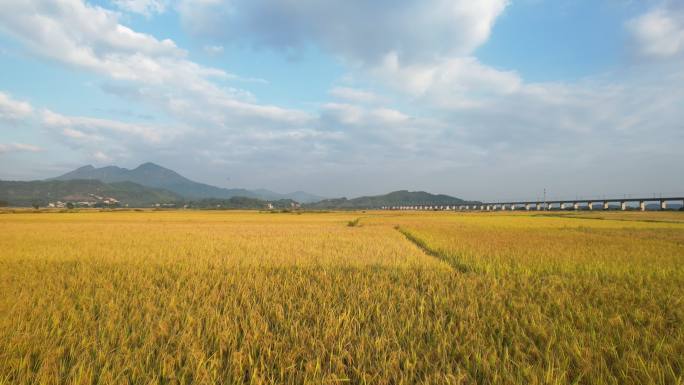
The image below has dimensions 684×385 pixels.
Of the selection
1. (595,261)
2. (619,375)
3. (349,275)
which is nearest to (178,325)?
(349,275)

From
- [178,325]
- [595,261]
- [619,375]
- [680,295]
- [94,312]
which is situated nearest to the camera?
[619,375]

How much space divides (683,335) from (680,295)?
2.38 metres

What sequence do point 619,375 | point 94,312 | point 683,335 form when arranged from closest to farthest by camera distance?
point 619,375
point 683,335
point 94,312

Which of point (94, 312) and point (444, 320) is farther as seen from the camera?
point (94, 312)

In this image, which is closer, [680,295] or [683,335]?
[683,335]

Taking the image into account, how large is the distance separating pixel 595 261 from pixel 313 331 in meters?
7.74

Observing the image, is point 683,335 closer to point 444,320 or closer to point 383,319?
point 444,320

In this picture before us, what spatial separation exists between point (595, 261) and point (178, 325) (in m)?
8.85

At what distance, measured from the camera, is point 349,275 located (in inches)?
236

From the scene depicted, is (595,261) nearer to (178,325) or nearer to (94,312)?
(178,325)

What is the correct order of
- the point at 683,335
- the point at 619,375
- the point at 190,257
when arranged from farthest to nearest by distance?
the point at 190,257, the point at 683,335, the point at 619,375

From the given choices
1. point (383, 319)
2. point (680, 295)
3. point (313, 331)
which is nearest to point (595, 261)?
point (680, 295)

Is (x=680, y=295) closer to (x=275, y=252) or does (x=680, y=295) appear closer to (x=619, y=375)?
(x=619, y=375)

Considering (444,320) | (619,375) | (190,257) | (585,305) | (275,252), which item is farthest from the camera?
(275,252)
